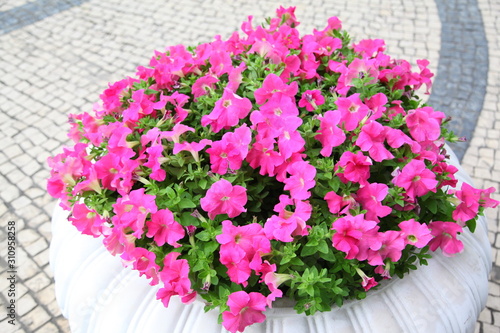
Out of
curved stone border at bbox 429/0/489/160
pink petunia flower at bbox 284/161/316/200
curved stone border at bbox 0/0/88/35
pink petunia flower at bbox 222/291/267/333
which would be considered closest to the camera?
pink petunia flower at bbox 222/291/267/333

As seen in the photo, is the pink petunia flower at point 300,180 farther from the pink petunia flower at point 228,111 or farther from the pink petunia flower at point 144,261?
the pink petunia flower at point 144,261

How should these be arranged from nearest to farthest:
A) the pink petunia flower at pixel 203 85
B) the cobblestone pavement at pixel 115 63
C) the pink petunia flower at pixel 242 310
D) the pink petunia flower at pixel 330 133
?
the pink petunia flower at pixel 242 310
the pink petunia flower at pixel 330 133
the pink petunia flower at pixel 203 85
the cobblestone pavement at pixel 115 63

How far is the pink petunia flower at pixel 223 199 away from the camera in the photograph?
135cm

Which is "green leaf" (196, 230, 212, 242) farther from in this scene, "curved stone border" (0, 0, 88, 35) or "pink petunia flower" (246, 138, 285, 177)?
"curved stone border" (0, 0, 88, 35)

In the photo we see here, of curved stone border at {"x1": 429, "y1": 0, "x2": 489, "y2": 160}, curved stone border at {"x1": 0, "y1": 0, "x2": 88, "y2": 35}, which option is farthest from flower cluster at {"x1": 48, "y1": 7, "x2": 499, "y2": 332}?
curved stone border at {"x1": 0, "y1": 0, "x2": 88, "y2": 35}

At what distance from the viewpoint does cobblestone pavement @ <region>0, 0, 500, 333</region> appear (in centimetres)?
315

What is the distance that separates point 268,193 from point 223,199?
0.84 ft

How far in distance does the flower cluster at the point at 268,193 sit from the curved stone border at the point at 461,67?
2413 mm

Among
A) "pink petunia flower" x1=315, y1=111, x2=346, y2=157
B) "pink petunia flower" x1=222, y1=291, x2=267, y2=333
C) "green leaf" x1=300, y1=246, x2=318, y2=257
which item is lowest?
"pink petunia flower" x1=222, y1=291, x2=267, y2=333

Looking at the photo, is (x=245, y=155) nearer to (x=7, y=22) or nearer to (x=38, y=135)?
(x=38, y=135)

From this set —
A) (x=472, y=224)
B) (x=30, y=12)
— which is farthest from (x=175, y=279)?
(x=30, y=12)

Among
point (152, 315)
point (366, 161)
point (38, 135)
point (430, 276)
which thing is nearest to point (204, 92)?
point (366, 161)

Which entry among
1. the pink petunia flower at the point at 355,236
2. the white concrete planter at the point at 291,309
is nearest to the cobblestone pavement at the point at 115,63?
the white concrete planter at the point at 291,309

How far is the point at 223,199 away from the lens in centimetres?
137
